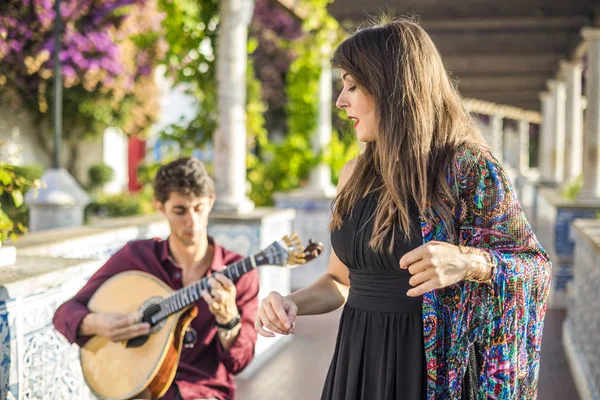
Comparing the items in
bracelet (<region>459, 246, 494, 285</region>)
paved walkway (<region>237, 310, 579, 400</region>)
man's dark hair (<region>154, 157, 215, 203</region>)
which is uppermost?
man's dark hair (<region>154, 157, 215, 203</region>)

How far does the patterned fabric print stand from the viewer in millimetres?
1835

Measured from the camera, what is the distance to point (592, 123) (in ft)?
28.2

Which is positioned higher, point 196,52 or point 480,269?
point 196,52

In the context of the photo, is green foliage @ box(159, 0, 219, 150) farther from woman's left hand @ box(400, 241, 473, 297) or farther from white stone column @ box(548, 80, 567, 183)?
white stone column @ box(548, 80, 567, 183)

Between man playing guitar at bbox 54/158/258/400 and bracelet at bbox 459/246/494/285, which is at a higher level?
bracelet at bbox 459/246/494/285

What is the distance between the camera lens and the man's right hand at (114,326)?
9.16ft

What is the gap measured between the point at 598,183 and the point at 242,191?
14.3ft

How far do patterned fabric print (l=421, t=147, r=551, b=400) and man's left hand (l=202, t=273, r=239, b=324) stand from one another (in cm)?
95

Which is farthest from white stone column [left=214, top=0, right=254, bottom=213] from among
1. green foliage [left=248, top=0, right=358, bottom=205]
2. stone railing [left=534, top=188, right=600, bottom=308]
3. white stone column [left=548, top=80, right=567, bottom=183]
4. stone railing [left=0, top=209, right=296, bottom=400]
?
white stone column [left=548, top=80, right=567, bottom=183]

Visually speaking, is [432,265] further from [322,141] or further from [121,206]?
[121,206]

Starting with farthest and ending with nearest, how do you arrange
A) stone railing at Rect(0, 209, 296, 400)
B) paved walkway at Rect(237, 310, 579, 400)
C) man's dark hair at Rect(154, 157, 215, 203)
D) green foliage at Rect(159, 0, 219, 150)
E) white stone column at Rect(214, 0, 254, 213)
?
green foliage at Rect(159, 0, 219, 150) < white stone column at Rect(214, 0, 254, 213) < paved walkway at Rect(237, 310, 579, 400) < man's dark hair at Rect(154, 157, 215, 203) < stone railing at Rect(0, 209, 296, 400)

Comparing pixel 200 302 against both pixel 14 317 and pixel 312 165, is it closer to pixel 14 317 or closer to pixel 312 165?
pixel 14 317

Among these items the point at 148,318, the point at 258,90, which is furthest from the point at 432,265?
the point at 258,90

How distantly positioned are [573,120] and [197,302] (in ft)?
31.4
